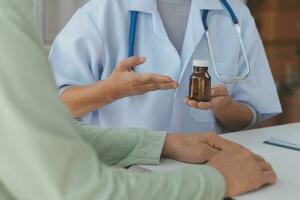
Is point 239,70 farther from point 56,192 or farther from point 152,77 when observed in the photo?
point 56,192

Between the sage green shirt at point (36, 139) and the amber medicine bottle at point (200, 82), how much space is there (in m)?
0.51

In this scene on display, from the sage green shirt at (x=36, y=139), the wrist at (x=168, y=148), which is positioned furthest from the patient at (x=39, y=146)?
the wrist at (x=168, y=148)

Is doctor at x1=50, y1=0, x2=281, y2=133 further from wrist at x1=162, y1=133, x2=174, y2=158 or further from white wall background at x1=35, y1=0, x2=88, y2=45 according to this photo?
white wall background at x1=35, y1=0, x2=88, y2=45

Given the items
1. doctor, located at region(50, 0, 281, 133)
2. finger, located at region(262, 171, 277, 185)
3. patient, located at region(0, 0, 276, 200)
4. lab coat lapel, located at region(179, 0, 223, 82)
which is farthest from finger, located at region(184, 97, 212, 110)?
patient, located at region(0, 0, 276, 200)

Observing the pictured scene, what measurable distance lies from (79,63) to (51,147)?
80cm

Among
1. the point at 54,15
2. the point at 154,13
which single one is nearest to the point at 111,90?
the point at 154,13

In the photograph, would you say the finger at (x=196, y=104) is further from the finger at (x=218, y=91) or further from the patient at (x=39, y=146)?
the patient at (x=39, y=146)

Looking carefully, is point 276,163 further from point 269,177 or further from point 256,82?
point 256,82

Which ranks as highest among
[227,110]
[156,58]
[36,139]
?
[36,139]

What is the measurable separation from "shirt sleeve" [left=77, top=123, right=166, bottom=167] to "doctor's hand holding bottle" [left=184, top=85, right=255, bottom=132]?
0.23 m

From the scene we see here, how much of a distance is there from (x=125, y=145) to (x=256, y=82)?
0.67 metres

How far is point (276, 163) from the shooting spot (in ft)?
3.28

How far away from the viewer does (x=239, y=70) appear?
1.53 metres

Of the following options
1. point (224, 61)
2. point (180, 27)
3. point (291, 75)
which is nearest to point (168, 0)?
point (180, 27)
